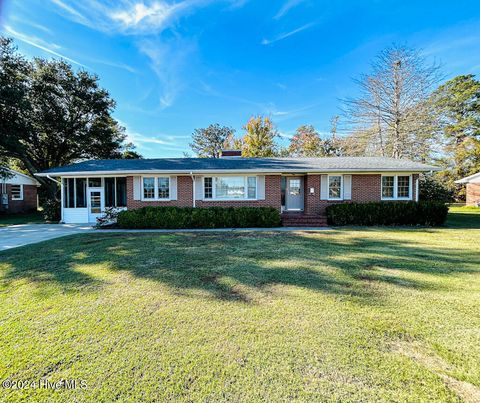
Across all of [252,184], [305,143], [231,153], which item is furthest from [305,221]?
[305,143]

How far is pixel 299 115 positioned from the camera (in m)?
30.4

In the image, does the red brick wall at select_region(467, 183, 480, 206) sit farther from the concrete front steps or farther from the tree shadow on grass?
the tree shadow on grass

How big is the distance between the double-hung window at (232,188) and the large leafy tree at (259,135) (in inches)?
643

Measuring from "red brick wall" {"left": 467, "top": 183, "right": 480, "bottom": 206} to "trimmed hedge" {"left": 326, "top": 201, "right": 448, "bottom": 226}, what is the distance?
1635cm

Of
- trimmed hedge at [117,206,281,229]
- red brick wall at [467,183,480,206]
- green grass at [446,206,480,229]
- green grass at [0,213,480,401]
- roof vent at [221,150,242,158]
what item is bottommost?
green grass at [0,213,480,401]

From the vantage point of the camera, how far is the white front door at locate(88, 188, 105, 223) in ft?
43.9

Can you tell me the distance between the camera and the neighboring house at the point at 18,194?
19.9 metres

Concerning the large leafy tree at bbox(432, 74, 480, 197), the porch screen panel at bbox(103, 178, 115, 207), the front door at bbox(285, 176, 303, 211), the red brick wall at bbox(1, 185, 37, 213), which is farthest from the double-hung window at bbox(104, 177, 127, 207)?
the large leafy tree at bbox(432, 74, 480, 197)

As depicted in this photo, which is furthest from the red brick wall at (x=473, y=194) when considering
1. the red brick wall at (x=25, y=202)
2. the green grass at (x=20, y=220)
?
the red brick wall at (x=25, y=202)

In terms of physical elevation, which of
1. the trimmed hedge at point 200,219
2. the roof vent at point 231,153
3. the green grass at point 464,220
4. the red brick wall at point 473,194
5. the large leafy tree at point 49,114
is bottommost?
the green grass at point 464,220

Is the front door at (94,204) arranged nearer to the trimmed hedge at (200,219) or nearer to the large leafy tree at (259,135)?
the trimmed hedge at (200,219)

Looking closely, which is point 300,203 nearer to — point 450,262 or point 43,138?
point 450,262

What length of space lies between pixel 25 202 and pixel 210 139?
2578 cm

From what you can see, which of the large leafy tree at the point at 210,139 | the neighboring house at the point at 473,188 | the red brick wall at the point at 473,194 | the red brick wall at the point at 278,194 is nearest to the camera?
the red brick wall at the point at 278,194
